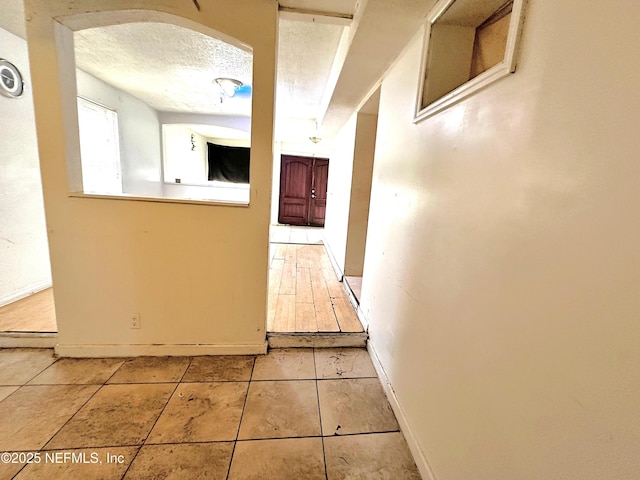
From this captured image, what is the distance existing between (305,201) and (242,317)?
5.85 m

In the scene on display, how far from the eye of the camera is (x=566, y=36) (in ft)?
2.30

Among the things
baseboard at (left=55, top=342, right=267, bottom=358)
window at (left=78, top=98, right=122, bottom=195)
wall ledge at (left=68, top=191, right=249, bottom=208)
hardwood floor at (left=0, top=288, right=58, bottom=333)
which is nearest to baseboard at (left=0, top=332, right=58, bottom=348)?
hardwood floor at (left=0, top=288, right=58, bottom=333)

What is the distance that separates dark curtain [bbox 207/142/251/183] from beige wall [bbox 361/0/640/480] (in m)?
6.51

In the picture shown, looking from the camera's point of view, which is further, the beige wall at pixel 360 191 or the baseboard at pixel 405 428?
the beige wall at pixel 360 191

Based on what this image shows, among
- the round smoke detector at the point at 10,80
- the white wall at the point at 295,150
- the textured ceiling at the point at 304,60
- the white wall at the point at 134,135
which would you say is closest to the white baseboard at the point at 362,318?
the textured ceiling at the point at 304,60

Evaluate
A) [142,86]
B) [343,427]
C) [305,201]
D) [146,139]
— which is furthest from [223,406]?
[305,201]

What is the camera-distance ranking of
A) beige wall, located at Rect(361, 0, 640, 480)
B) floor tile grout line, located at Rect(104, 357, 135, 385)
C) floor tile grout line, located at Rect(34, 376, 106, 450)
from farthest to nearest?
floor tile grout line, located at Rect(104, 357, 135, 385) → floor tile grout line, located at Rect(34, 376, 106, 450) → beige wall, located at Rect(361, 0, 640, 480)

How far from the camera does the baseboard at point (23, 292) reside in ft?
8.00

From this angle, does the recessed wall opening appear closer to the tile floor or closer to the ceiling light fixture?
the ceiling light fixture

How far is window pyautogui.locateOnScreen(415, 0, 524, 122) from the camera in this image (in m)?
1.19

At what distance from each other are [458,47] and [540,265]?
4.09ft

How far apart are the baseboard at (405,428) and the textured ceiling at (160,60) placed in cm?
261

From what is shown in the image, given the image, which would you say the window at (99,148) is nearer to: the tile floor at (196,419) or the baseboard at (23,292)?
the baseboard at (23,292)

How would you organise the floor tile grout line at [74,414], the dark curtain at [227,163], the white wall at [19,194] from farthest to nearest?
1. the dark curtain at [227,163]
2. the white wall at [19,194]
3. the floor tile grout line at [74,414]
